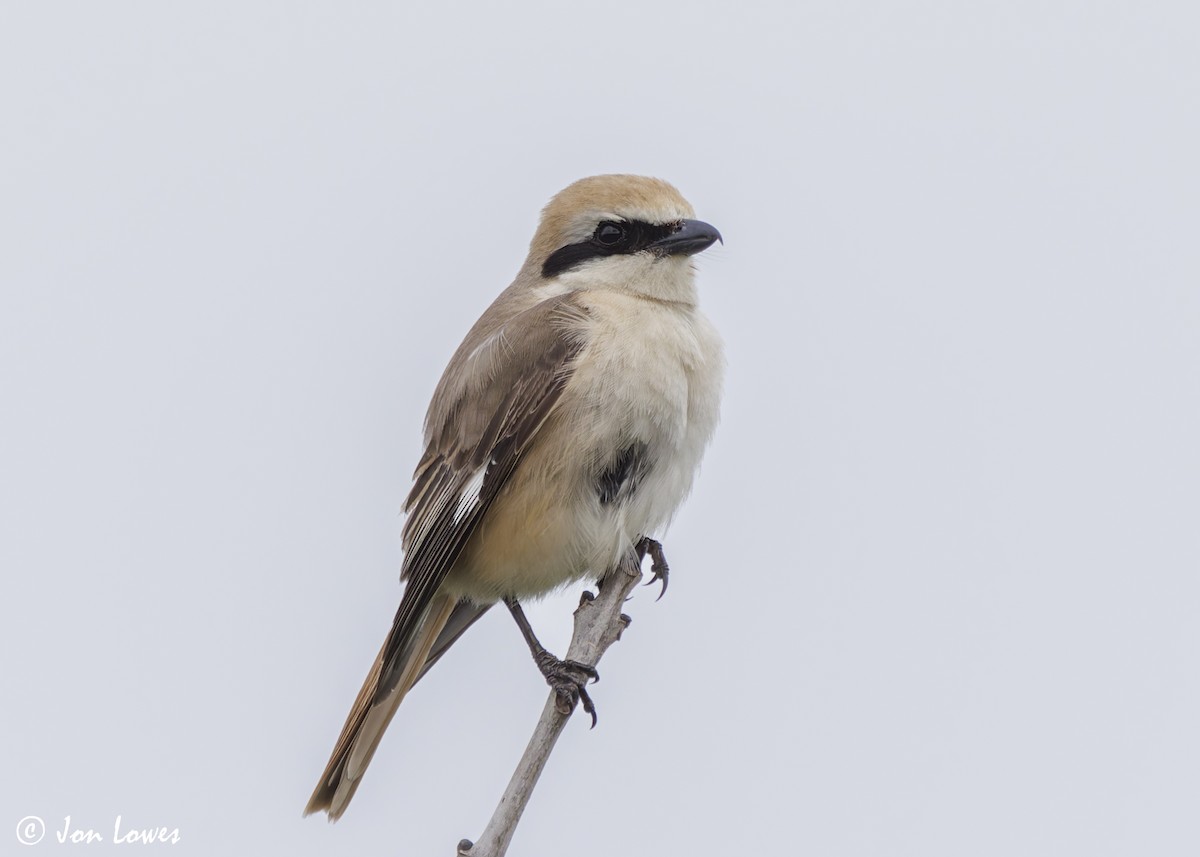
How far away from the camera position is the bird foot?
4871 mm

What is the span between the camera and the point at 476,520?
217 inches

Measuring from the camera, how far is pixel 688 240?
19.0 ft

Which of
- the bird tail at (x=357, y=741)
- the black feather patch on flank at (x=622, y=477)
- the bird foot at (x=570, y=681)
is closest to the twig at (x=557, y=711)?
the bird foot at (x=570, y=681)

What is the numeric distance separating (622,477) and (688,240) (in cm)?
100

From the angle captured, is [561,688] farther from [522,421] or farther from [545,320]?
[545,320]

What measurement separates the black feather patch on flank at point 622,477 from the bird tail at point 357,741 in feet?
3.21

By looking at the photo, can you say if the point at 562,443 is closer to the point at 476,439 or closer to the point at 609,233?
the point at 476,439

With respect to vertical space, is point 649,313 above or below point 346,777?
above

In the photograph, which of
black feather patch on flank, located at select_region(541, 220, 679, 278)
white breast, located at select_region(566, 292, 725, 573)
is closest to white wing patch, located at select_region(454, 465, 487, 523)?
white breast, located at select_region(566, 292, 725, 573)

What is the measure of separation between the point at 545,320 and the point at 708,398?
27.5 inches

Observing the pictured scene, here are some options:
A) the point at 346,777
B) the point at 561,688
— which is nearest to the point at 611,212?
the point at 561,688

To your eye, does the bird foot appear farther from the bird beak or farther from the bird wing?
the bird beak

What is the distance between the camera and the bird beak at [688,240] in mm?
5754

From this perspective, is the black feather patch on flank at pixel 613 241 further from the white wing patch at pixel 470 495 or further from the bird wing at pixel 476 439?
the white wing patch at pixel 470 495
